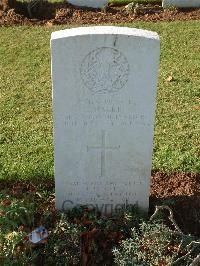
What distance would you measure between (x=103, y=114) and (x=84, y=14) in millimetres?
6020

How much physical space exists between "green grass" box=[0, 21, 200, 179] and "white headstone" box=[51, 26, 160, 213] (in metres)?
0.86

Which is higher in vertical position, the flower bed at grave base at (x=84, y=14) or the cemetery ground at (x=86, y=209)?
the flower bed at grave base at (x=84, y=14)

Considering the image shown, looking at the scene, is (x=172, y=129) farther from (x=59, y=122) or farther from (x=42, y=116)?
(x=59, y=122)

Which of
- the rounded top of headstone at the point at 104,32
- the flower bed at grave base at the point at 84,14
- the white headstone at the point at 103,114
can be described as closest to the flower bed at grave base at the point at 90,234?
the white headstone at the point at 103,114

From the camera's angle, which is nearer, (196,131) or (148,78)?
(148,78)

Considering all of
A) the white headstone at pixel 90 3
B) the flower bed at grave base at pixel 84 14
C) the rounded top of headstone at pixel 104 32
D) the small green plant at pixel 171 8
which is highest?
the white headstone at pixel 90 3

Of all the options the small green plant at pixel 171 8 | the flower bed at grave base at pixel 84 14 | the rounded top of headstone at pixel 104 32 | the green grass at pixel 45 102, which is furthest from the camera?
the small green plant at pixel 171 8

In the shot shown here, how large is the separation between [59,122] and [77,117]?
0.53 feet

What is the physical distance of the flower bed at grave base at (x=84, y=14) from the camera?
9.76 meters

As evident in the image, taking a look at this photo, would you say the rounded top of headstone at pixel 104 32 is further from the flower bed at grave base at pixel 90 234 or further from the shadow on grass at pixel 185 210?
the shadow on grass at pixel 185 210

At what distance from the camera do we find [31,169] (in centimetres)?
557

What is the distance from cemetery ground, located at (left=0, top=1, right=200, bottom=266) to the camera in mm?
4287

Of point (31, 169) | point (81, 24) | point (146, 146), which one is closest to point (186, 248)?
point (146, 146)

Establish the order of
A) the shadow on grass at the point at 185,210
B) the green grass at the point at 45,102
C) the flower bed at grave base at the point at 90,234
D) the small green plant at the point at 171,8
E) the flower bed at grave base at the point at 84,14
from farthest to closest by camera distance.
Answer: the small green plant at the point at 171,8 → the flower bed at grave base at the point at 84,14 → the green grass at the point at 45,102 → the shadow on grass at the point at 185,210 → the flower bed at grave base at the point at 90,234
